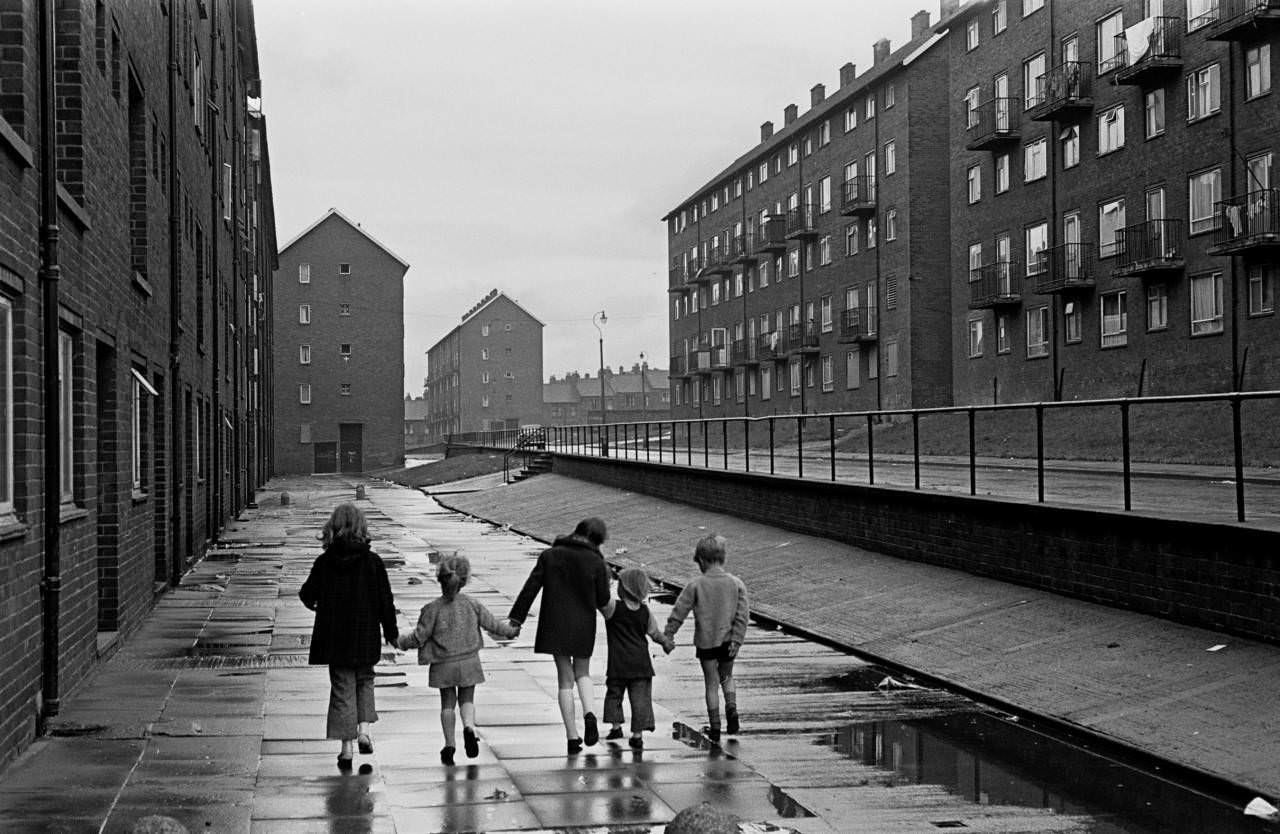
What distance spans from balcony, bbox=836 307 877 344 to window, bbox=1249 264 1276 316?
24.8 m

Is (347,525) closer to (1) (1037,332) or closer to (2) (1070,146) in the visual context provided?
(2) (1070,146)

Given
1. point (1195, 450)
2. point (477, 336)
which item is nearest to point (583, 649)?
point (1195, 450)

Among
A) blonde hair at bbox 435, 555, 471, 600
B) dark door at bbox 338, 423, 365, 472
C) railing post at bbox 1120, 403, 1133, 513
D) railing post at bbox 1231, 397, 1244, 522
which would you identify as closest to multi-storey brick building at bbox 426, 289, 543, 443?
dark door at bbox 338, 423, 365, 472

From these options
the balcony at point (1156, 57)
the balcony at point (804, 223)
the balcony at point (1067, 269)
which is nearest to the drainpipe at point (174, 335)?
the balcony at point (1156, 57)

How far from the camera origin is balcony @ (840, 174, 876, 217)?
5816 cm

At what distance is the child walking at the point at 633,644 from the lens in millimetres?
9203

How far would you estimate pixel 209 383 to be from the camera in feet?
87.7

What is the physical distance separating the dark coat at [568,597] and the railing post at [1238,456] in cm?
582

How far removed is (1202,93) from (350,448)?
2086 inches

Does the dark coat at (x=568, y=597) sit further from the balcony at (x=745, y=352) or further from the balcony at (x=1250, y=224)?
the balcony at (x=745, y=352)

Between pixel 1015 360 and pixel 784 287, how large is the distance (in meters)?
26.4

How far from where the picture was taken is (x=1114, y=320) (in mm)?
39281

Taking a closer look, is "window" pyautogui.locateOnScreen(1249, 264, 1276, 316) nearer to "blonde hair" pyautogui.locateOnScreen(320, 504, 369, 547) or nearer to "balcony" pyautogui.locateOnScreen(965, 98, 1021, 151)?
"balcony" pyautogui.locateOnScreen(965, 98, 1021, 151)

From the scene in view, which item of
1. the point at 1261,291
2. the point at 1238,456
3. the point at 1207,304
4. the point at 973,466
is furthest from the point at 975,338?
the point at 1238,456
